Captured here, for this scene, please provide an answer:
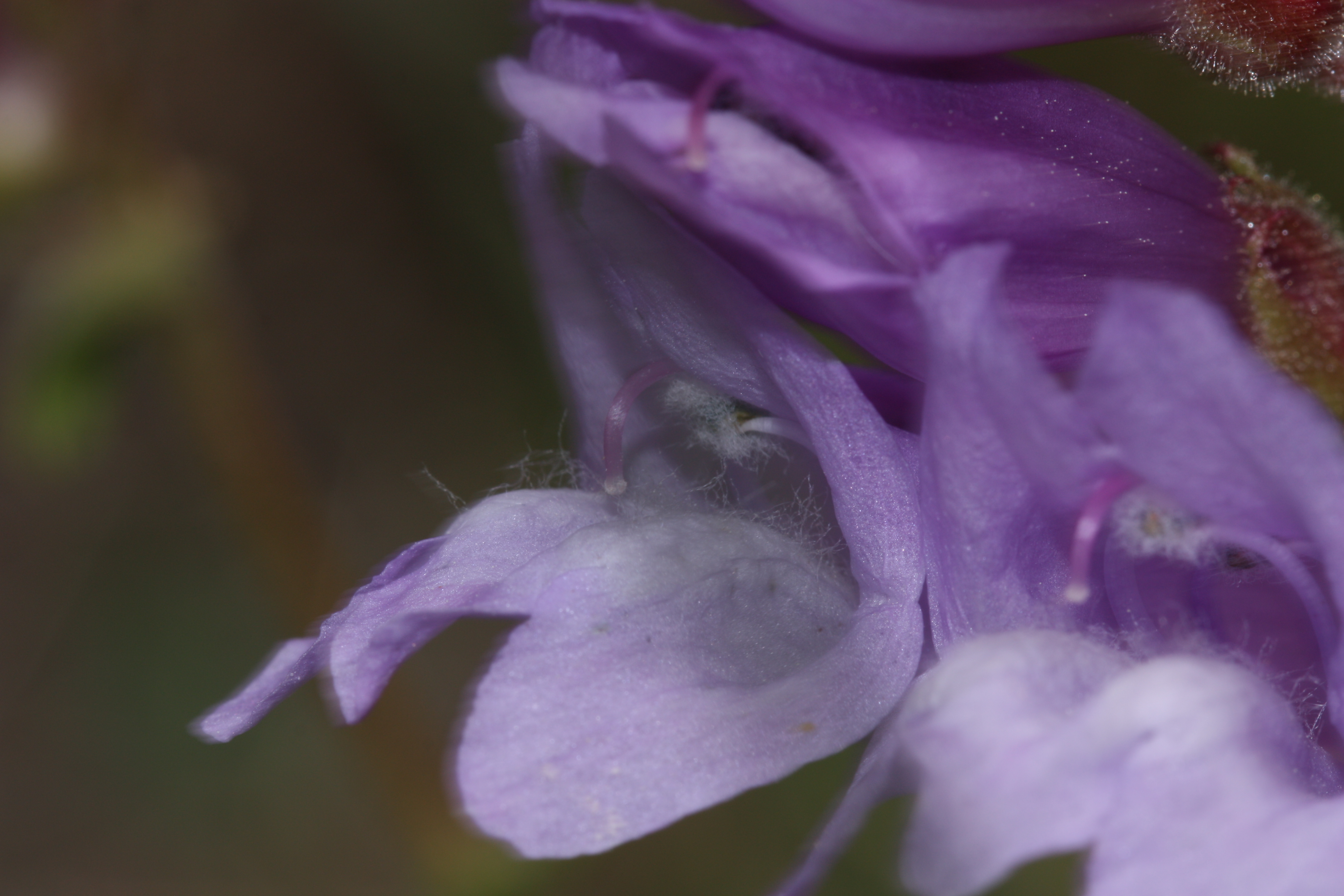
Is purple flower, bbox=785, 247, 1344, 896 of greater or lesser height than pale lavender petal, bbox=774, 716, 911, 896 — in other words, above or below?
above

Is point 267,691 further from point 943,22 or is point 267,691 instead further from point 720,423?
point 943,22

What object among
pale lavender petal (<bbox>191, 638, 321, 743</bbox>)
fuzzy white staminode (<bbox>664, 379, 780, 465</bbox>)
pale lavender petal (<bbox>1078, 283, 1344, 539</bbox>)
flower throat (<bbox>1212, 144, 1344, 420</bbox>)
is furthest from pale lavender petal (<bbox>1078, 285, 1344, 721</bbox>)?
pale lavender petal (<bbox>191, 638, 321, 743</bbox>)

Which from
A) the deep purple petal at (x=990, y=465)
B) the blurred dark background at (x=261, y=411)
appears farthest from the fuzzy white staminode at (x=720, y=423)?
the blurred dark background at (x=261, y=411)

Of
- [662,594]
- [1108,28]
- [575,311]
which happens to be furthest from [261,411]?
[1108,28]

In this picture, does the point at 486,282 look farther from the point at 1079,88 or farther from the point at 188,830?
the point at 1079,88

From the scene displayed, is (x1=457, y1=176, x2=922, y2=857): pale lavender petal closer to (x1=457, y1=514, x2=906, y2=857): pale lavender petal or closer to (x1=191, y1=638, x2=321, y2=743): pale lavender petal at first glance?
(x1=457, y1=514, x2=906, y2=857): pale lavender petal

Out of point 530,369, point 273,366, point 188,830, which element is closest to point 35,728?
point 188,830
